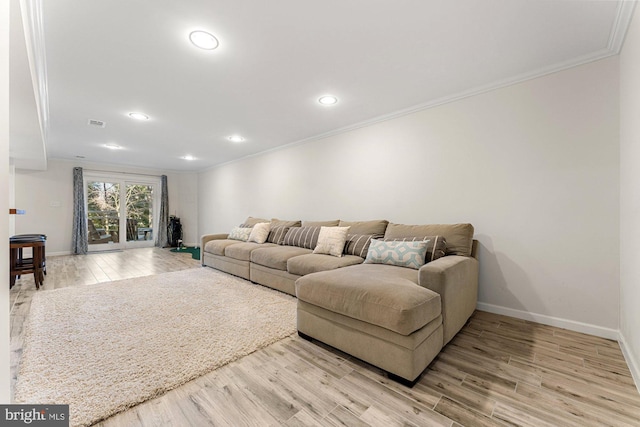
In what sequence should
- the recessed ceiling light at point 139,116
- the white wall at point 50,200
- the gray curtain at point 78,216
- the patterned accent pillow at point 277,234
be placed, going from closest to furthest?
1. the recessed ceiling light at point 139,116
2. the patterned accent pillow at point 277,234
3. the white wall at point 50,200
4. the gray curtain at point 78,216

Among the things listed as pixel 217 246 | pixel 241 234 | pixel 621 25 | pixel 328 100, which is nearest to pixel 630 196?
pixel 621 25

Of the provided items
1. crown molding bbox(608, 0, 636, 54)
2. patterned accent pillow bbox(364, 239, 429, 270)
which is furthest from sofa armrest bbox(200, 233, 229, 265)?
crown molding bbox(608, 0, 636, 54)

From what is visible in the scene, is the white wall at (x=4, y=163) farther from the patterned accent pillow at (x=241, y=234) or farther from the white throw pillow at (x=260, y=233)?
the patterned accent pillow at (x=241, y=234)

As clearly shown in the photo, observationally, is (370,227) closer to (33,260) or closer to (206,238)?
(206,238)

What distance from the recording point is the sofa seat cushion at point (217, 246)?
170 inches

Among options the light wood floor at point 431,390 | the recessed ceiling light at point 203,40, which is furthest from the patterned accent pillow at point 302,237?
the recessed ceiling light at point 203,40

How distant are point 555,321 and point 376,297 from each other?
1.94 m

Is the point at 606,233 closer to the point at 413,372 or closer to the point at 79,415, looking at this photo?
the point at 413,372

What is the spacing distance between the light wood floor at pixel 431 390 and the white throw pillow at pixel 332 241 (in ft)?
4.13

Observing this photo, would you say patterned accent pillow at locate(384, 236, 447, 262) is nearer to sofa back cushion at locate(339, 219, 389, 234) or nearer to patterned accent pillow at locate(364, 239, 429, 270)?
patterned accent pillow at locate(364, 239, 429, 270)

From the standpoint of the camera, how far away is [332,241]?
3291 millimetres

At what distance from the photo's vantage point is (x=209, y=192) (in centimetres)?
731

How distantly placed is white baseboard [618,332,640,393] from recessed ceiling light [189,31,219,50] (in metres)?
3.55

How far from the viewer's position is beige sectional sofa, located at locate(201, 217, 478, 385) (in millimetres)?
1562
